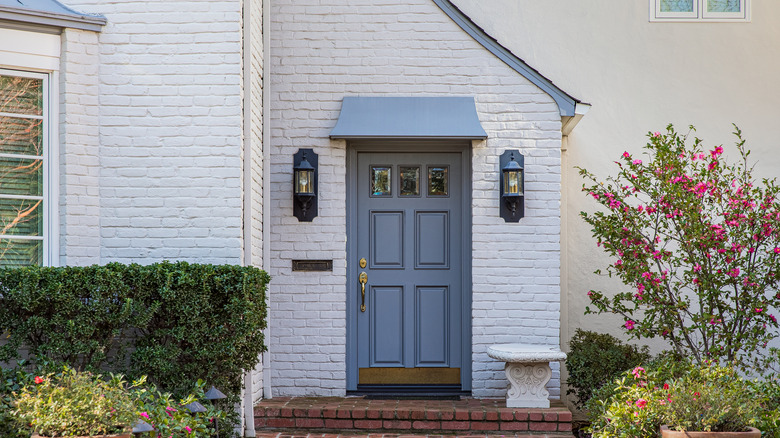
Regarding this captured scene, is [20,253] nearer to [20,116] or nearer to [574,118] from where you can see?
[20,116]

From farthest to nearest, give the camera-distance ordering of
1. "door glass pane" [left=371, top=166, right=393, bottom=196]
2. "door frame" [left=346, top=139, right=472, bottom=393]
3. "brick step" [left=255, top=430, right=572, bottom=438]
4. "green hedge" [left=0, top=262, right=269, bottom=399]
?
"door glass pane" [left=371, top=166, right=393, bottom=196] → "door frame" [left=346, top=139, right=472, bottom=393] → "brick step" [left=255, top=430, right=572, bottom=438] → "green hedge" [left=0, top=262, right=269, bottom=399]

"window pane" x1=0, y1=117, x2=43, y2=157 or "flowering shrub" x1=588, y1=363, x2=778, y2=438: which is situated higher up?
"window pane" x1=0, y1=117, x2=43, y2=157

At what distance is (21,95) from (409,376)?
367cm

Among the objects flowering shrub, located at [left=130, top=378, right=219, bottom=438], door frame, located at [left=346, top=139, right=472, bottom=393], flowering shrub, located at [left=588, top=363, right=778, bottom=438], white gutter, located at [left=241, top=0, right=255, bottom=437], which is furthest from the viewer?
door frame, located at [left=346, top=139, right=472, bottom=393]

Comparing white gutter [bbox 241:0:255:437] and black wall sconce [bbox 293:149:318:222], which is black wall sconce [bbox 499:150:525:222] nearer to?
black wall sconce [bbox 293:149:318:222]

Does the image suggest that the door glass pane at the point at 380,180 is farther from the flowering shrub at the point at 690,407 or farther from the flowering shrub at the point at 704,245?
the flowering shrub at the point at 690,407

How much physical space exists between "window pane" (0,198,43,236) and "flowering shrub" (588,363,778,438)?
3.88 metres

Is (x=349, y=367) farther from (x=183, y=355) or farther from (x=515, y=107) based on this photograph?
(x=515, y=107)

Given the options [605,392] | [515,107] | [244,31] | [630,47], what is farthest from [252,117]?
[630,47]

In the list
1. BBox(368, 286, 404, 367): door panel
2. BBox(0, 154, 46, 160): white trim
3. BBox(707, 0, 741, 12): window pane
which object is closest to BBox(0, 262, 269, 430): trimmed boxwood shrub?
BBox(0, 154, 46, 160): white trim

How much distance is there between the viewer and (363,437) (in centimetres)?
605

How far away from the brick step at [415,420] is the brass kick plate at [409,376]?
2.25 feet

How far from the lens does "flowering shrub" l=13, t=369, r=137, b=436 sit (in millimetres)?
4156

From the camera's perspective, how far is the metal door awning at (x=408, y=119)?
6.77m
